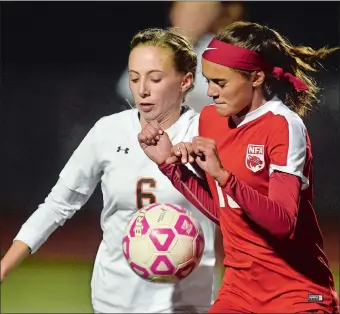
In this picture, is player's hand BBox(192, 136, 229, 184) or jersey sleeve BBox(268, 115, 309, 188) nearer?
player's hand BBox(192, 136, 229, 184)

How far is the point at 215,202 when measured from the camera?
7.73 feet

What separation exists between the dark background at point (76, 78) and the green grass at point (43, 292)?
0.16m

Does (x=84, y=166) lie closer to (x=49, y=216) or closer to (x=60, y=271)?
(x=49, y=216)

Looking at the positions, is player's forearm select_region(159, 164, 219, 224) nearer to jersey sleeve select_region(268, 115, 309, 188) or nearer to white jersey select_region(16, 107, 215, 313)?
white jersey select_region(16, 107, 215, 313)

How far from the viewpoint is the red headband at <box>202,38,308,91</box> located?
7.36 ft

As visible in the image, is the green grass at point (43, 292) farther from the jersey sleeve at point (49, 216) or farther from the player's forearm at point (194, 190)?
the player's forearm at point (194, 190)

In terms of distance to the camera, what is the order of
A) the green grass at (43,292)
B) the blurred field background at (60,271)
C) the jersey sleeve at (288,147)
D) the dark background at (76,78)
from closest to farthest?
the jersey sleeve at (288,147)
the dark background at (76,78)
the blurred field background at (60,271)
the green grass at (43,292)

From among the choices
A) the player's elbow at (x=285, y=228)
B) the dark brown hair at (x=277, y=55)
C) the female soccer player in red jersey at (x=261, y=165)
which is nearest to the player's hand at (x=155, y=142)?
the female soccer player in red jersey at (x=261, y=165)

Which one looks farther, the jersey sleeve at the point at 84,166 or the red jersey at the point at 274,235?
the jersey sleeve at the point at 84,166

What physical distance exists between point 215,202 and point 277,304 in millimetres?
358

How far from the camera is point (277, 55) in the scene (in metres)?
2.30

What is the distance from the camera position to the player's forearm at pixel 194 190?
2355 millimetres

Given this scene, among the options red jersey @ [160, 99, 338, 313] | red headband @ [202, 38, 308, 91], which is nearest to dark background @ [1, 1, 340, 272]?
red headband @ [202, 38, 308, 91]

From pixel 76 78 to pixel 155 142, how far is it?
815 mm
